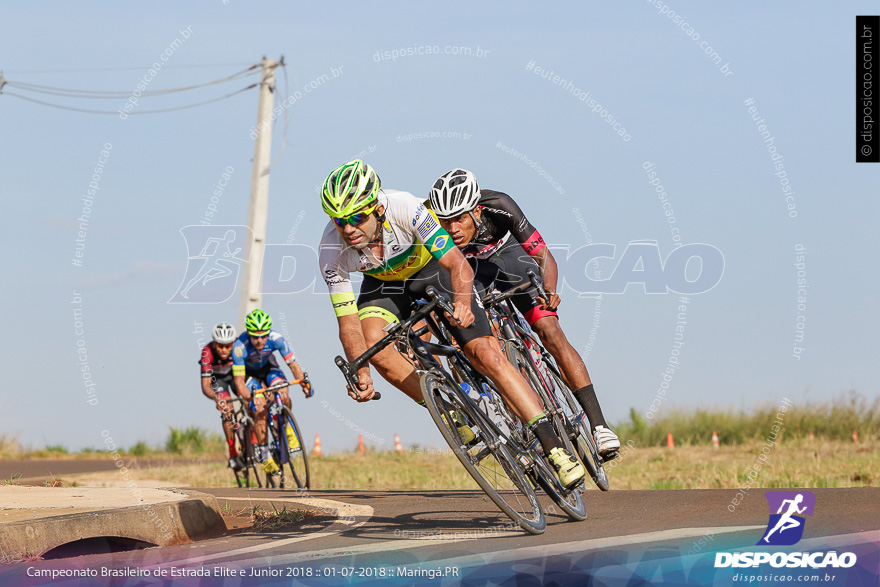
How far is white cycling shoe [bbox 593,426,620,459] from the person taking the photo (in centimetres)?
794

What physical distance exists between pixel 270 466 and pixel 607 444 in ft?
21.3

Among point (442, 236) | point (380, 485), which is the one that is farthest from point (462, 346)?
point (380, 485)

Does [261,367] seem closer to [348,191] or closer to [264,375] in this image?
[264,375]

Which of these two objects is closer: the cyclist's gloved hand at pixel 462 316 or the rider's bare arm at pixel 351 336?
the cyclist's gloved hand at pixel 462 316

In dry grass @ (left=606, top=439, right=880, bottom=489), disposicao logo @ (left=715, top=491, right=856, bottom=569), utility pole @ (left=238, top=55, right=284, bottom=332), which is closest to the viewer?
disposicao logo @ (left=715, top=491, right=856, bottom=569)

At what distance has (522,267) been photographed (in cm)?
844

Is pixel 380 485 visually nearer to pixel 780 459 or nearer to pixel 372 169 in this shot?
pixel 780 459

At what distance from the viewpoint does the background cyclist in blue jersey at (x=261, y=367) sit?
1325 cm

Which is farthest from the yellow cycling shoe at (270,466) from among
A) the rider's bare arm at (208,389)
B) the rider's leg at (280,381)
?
the rider's bare arm at (208,389)

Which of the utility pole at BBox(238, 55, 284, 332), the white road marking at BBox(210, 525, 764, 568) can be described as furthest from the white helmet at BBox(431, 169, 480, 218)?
the utility pole at BBox(238, 55, 284, 332)

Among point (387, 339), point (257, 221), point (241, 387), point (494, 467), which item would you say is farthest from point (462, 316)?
point (257, 221)

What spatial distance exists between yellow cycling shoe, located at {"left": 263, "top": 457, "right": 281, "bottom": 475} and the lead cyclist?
6804 millimetres

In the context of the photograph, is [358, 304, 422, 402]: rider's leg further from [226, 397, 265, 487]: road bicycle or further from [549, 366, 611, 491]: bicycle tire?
[226, 397, 265, 487]: road bicycle

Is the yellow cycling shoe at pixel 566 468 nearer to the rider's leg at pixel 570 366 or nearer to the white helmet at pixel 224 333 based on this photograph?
the rider's leg at pixel 570 366
